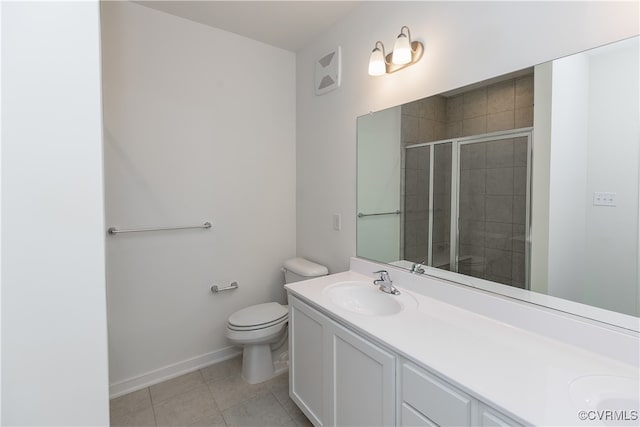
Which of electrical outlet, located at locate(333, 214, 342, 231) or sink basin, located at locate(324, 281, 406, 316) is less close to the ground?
electrical outlet, located at locate(333, 214, 342, 231)

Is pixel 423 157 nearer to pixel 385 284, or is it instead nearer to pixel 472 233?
pixel 472 233

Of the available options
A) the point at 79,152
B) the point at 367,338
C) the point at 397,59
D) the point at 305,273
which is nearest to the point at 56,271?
the point at 79,152

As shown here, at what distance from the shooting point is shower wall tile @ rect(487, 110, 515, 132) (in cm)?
123

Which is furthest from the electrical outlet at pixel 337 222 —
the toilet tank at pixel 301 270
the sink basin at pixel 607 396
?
the sink basin at pixel 607 396

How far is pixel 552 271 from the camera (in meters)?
1.13

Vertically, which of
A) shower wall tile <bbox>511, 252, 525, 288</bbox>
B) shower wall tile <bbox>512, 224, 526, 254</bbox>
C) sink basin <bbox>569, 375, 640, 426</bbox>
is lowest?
sink basin <bbox>569, 375, 640, 426</bbox>

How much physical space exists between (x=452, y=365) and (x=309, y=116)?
2009mm

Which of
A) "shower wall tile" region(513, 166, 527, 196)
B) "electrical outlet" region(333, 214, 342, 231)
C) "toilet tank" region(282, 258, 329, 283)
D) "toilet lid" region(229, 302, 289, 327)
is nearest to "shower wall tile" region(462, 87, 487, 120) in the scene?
"shower wall tile" region(513, 166, 527, 196)

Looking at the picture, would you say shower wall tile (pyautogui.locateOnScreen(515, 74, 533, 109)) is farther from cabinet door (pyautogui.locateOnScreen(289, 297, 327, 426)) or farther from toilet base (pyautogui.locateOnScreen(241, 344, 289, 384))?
toilet base (pyautogui.locateOnScreen(241, 344, 289, 384))

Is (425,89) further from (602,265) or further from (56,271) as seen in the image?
(56,271)

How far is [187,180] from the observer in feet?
6.91

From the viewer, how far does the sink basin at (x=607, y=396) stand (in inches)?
29.4

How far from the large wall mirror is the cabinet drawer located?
55 centimetres

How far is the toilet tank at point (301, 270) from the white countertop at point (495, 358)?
0.76 metres
